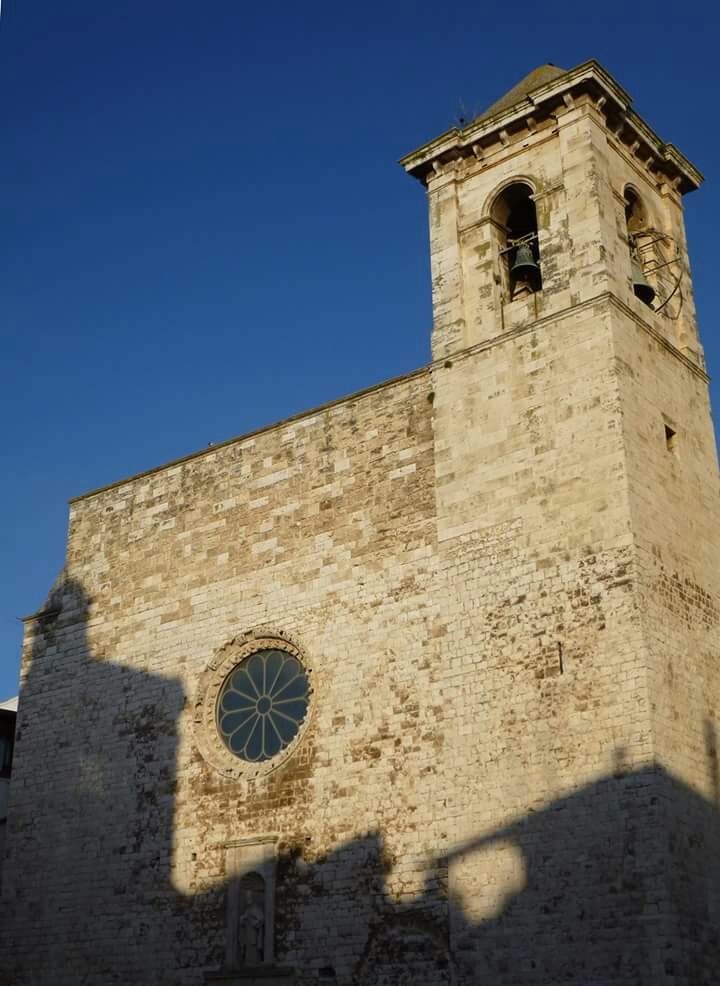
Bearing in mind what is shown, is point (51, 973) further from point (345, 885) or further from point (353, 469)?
point (353, 469)

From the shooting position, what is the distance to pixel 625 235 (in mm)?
18172

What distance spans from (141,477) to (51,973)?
8.23m

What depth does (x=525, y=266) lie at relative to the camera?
60.2 feet

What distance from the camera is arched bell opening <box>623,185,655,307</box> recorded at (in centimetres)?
1825

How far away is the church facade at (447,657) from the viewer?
14.5 m

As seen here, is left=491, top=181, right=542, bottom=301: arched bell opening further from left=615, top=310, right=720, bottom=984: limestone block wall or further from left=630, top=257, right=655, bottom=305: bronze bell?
left=615, top=310, right=720, bottom=984: limestone block wall

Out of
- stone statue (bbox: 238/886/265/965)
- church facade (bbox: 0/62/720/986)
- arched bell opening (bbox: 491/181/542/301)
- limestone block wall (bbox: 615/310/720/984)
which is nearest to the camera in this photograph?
limestone block wall (bbox: 615/310/720/984)

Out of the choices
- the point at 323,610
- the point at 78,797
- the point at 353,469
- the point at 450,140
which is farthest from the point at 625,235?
the point at 78,797

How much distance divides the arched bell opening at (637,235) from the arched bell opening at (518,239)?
143cm

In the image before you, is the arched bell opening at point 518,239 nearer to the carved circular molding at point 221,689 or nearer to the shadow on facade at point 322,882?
the carved circular molding at point 221,689

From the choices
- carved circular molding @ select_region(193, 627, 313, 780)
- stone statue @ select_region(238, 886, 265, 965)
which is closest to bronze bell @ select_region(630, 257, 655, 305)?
carved circular molding @ select_region(193, 627, 313, 780)

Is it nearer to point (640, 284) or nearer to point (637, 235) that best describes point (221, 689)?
point (640, 284)

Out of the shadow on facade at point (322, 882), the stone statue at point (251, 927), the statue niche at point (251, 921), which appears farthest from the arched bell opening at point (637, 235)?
the stone statue at point (251, 927)

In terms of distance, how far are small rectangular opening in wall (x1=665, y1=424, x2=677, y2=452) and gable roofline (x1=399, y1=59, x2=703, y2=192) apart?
16.3ft
